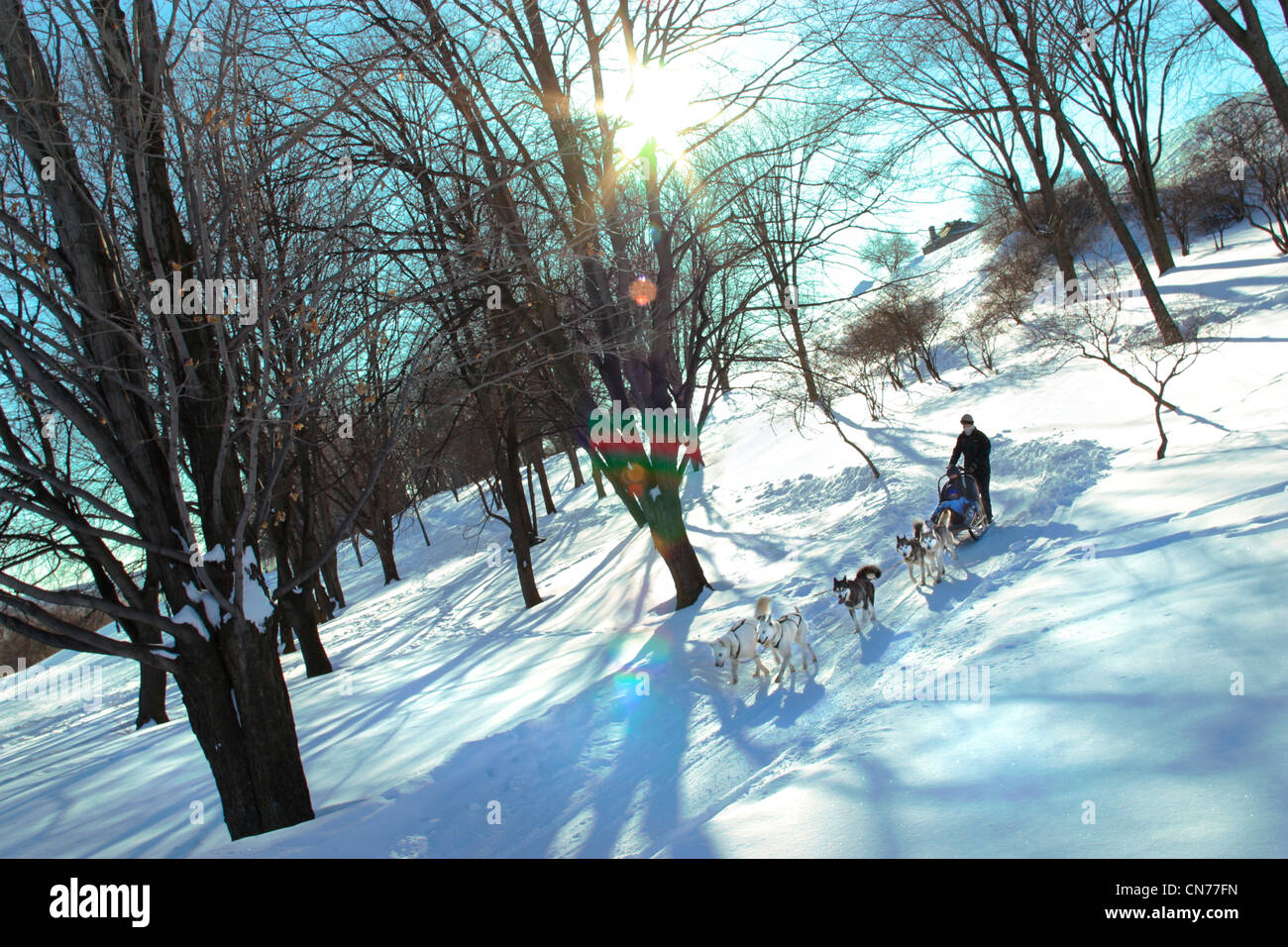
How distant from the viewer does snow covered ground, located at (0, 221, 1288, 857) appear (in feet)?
11.1

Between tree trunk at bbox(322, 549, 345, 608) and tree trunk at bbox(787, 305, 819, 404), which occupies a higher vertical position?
tree trunk at bbox(787, 305, 819, 404)

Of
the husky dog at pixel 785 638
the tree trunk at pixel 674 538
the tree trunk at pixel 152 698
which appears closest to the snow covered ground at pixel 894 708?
the husky dog at pixel 785 638

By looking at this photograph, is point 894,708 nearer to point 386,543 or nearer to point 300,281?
point 300,281

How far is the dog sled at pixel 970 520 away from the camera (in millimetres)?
9180

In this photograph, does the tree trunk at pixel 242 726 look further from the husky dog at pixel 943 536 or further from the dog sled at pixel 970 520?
the dog sled at pixel 970 520

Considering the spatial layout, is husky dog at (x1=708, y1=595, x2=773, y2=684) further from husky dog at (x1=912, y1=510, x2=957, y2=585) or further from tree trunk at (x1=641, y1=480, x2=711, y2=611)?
tree trunk at (x1=641, y1=480, x2=711, y2=611)

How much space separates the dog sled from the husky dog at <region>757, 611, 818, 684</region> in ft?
10.6

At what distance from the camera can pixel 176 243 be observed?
5.39 metres

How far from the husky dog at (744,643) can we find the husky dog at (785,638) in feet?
0.33

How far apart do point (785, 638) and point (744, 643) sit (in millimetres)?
412

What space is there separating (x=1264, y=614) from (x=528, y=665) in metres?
8.31

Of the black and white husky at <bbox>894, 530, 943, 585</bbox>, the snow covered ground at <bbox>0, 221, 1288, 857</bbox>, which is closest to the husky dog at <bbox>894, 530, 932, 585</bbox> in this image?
the black and white husky at <bbox>894, 530, 943, 585</bbox>
